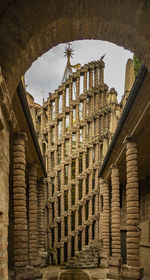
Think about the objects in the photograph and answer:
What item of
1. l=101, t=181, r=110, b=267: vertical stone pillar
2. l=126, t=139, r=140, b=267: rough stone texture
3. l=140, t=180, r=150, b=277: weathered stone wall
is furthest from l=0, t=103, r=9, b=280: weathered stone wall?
l=101, t=181, r=110, b=267: vertical stone pillar

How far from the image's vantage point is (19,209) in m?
10.6

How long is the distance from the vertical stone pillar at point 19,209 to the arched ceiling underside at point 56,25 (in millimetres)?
5533

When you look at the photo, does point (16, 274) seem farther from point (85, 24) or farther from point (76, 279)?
point (85, 24)

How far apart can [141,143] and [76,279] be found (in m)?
8.23

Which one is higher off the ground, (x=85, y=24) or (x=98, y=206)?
(x=85, y=24)

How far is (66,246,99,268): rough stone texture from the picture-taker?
21312 millimetres

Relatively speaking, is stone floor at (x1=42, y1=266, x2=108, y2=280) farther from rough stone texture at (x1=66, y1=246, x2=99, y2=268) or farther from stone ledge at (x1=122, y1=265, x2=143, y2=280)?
stone ledge at (x1=122, y1=265, x2=143, y2=280)

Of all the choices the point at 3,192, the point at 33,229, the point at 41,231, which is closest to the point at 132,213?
the point at 33,229

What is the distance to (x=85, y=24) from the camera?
578cm

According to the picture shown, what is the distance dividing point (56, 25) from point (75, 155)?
62.1 ft

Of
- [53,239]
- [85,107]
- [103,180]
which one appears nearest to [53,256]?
[53,239]

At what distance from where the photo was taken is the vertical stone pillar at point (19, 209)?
34.3 ft

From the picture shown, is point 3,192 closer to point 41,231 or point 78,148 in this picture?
point 41,231

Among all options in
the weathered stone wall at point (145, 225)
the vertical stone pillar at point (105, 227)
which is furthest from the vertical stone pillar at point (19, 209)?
the vertical stone pillar at point (105, 227)
